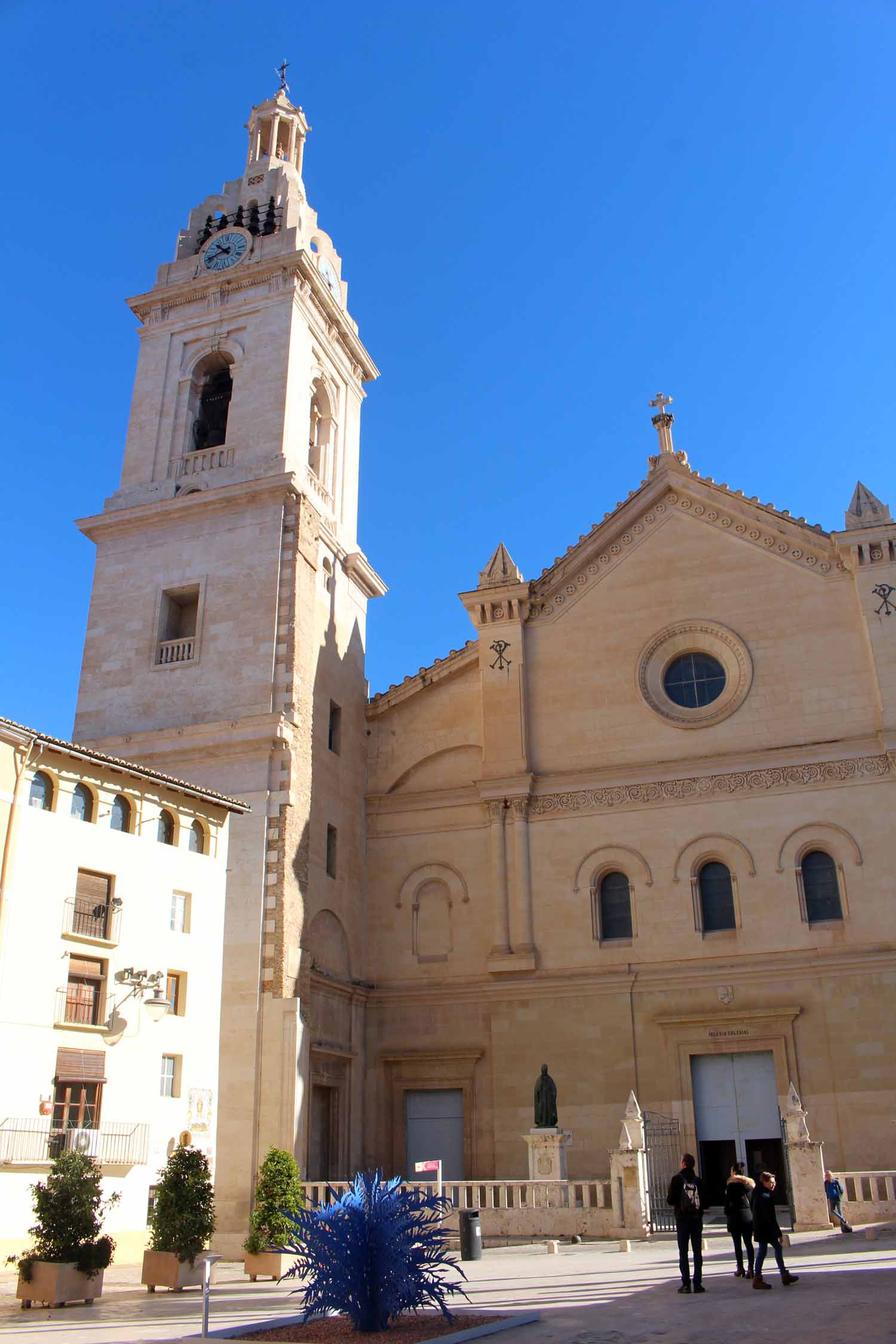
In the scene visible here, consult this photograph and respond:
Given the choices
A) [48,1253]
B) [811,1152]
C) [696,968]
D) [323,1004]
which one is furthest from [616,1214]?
[48,1253]

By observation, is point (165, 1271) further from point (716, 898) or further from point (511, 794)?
point (716, 898)

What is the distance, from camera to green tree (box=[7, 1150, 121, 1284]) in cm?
1653

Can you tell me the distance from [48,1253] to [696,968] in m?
17.4

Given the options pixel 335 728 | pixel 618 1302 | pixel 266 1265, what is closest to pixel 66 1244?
pixel 266 1265

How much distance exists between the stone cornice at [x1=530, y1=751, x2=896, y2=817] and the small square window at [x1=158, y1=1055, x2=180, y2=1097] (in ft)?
37.9

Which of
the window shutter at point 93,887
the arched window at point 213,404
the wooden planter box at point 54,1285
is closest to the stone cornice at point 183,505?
the arched window at point 213,404

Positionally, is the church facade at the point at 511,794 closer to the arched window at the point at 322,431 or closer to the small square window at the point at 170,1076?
the arched window at the point at 322,431

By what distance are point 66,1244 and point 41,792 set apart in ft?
31.1

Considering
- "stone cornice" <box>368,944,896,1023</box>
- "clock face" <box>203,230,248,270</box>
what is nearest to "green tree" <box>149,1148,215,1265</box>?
"stone cornice" <box>368,944,896,1023</box>

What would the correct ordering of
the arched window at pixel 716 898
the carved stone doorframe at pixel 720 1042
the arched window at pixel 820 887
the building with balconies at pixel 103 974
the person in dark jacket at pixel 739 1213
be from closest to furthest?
the person in dark jacket at pixel 739 1213 < the building with balconies at pixel 103 974 < the carved stone doorframe at pixel 720 1042 < the arched window at pixel 820 887 < the arched window at pixel 716 898

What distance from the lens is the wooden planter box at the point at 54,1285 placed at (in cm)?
1612

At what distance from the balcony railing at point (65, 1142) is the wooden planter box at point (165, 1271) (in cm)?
355

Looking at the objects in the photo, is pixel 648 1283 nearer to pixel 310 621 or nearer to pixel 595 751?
pixel 595 751

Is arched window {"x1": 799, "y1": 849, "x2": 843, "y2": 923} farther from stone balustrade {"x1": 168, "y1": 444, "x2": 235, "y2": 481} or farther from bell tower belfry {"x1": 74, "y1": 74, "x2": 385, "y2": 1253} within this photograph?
stone balustrade {"x1": 168, "y1": 444, "x2": 235, "y2": 481}
